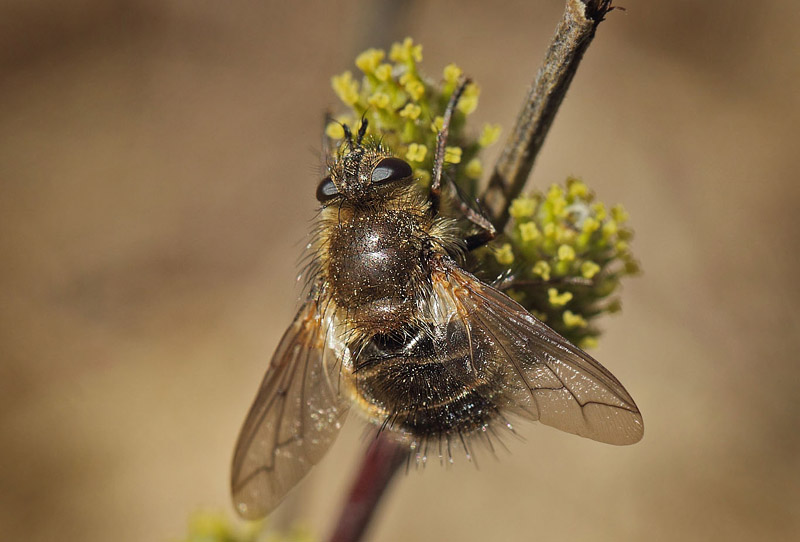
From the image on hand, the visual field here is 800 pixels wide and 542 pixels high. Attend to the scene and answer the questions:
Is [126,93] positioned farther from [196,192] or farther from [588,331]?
[588,331]

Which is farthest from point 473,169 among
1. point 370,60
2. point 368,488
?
point 368,488

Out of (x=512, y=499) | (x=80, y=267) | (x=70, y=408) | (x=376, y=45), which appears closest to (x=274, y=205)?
(x=80, y=267)

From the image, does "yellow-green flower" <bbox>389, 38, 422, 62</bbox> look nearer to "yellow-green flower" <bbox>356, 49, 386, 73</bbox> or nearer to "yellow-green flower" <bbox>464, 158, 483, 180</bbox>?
"yellow-green flower" <bbox>356, 49, 386, 73</bbox>

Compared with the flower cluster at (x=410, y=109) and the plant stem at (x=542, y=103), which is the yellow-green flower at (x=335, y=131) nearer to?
the flower cluster at (x=410, y=109)

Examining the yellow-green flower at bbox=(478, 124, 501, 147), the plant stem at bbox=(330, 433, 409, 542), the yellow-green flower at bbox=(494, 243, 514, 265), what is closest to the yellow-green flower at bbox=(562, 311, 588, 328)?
the yellow-green flower at bbox=(494, 243, 514, 265)

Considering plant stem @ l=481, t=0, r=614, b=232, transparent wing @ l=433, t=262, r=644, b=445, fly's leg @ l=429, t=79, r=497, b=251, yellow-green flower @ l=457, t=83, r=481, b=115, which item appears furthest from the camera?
yellow-green flower @ l=457, t=83, r=481, b=115

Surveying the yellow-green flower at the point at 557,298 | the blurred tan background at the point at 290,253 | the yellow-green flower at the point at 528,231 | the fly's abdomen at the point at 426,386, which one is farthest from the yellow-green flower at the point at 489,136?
the blurred tan background at the point at 290,253
